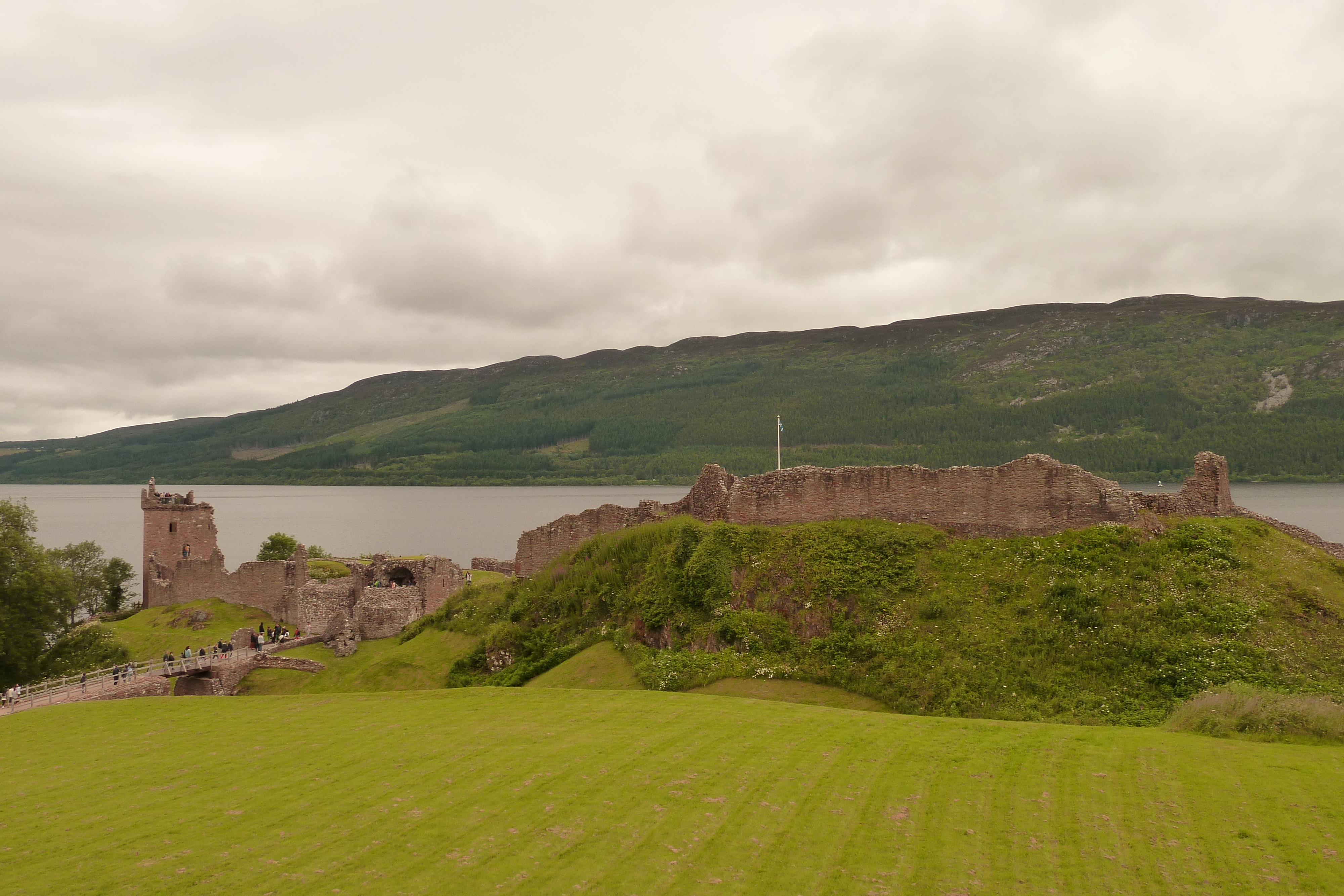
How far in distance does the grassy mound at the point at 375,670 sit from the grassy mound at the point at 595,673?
256 inches

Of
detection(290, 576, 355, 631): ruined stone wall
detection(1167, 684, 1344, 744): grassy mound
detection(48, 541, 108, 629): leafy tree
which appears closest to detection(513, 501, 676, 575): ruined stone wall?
detection(290, 576, 355, 631): ruined stone wall

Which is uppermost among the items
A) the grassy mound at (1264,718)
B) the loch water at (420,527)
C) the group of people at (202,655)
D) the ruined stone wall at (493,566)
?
the grassy mound at (1264,718)

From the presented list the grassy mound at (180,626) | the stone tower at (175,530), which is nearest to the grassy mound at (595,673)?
the grassy mound at (180,626)

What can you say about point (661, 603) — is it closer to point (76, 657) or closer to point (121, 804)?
point (121, 804)

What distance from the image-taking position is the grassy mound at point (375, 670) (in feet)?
110

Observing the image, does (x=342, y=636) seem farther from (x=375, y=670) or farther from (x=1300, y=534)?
(x=1300, y=534)

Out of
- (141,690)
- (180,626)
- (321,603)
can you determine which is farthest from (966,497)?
(180,626)

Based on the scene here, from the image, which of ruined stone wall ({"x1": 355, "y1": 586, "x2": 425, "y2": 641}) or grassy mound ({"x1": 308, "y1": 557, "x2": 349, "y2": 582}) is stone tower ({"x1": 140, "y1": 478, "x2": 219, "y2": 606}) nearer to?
grassy mound ({"x1": 308, "y1": 557, "x2": 349, "y2": 582})

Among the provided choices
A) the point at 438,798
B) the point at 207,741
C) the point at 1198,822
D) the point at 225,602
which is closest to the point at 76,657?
the point at 225,602

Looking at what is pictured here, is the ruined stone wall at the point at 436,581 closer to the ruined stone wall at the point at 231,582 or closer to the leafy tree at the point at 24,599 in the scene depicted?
the ruined stone wall at the point at 231,582

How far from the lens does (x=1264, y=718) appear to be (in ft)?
53.7

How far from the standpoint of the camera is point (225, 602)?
56.7 meters

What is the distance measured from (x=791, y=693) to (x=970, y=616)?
545 centimetres

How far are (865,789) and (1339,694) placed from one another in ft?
37.1
